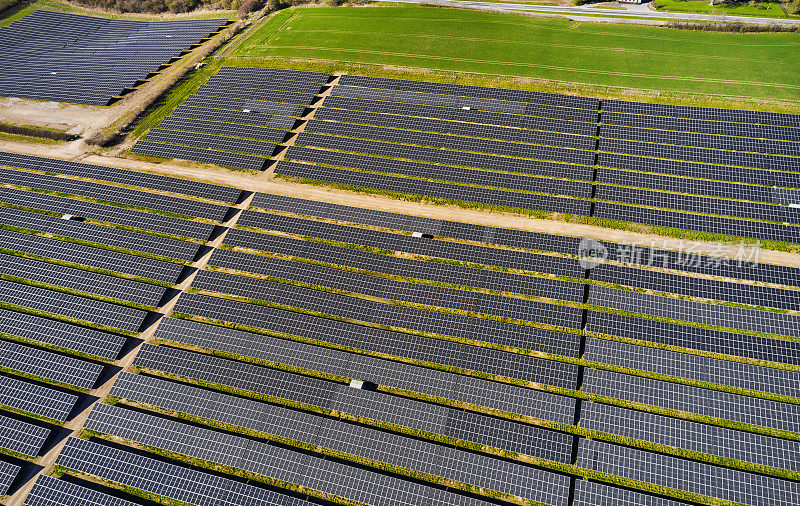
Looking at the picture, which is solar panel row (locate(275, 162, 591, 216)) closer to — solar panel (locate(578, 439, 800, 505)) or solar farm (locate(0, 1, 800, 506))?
solar farm (locate(0, 1, 800, 506))

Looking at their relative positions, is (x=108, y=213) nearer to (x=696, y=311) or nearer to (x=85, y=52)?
(x=85, y=52)

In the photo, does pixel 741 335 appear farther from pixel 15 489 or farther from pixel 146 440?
pixel 15 489

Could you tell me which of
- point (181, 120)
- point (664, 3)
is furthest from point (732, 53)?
point (181, 120)

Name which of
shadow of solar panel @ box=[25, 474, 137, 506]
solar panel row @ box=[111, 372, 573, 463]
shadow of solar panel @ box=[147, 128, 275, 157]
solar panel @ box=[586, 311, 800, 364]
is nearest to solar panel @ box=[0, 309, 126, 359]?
solar panel row @ box=[111, 372, 573, 463]

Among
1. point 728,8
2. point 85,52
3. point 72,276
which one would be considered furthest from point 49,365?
point 728,8

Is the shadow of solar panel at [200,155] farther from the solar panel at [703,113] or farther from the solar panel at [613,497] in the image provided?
the solar panel at [613,497]

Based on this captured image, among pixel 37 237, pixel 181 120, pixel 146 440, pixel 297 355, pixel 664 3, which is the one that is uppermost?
pixel 664 3
